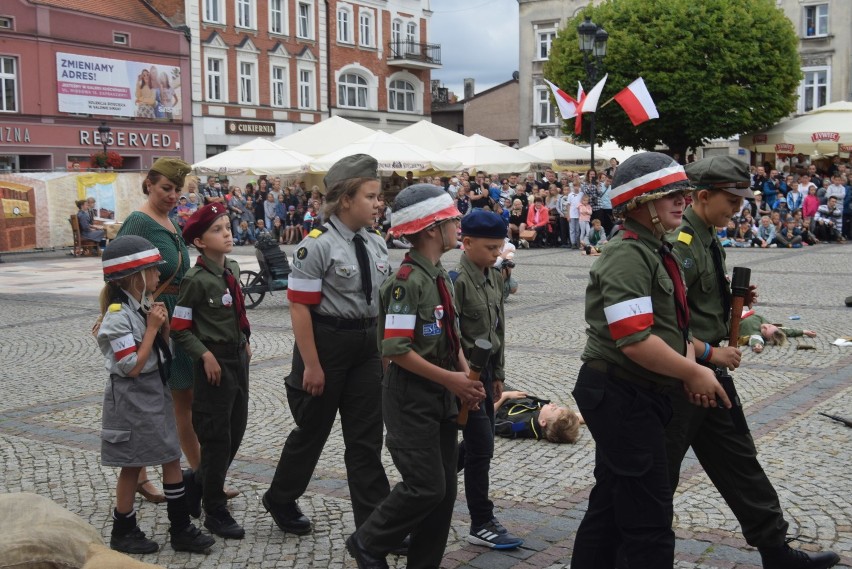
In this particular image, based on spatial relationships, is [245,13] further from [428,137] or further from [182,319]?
[182,319]

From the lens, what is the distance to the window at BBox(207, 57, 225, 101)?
44.2m

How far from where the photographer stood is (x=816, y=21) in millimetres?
47031

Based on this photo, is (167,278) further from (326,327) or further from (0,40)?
(0,40)

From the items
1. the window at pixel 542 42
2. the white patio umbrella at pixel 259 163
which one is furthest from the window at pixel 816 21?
the white patio umbrella at pixel 259 163

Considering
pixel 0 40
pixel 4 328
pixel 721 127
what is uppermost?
pixel 0 40

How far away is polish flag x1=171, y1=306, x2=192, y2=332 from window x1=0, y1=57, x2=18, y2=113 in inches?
1308

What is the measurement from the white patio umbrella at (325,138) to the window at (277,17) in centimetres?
1857

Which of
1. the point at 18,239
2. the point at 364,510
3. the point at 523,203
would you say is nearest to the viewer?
the point at 364,510

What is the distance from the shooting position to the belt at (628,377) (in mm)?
3588

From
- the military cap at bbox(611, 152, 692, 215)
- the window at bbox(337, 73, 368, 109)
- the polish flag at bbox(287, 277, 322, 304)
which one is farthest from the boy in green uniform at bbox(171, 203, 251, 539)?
the window at bbox(337, 73, 368, 109)

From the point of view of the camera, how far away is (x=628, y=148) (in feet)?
145

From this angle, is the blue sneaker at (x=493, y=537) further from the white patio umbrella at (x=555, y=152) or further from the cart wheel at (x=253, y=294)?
the white patio umbrella at (x=555, y=152)

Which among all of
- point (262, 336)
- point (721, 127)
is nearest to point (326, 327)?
point (262, 336)

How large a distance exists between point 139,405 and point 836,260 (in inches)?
680
